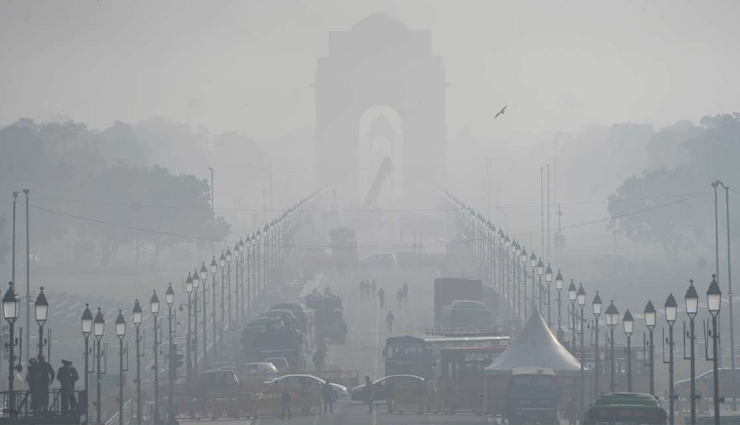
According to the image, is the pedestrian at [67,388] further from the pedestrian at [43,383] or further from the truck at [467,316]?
the truck at [467,316]

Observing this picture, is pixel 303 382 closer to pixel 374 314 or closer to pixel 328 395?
pixel 328 395

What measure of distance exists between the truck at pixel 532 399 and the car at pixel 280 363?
12241 millimetres

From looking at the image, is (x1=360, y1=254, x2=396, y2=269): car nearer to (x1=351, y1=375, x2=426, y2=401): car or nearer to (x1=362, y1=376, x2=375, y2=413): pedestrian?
(x1=351, y1=375, x2=426, y2=401): car

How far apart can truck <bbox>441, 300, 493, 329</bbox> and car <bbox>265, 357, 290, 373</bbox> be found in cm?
883

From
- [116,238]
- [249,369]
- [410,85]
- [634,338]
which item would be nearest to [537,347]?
[249,369]

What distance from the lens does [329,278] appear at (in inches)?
3447

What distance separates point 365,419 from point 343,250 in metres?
56.2

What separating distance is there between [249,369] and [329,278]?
4016 cm

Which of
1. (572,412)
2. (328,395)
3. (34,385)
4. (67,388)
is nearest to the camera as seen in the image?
A: (67,388)

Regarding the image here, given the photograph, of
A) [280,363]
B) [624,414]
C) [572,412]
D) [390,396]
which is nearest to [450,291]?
[280,363]

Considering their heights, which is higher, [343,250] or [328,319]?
[343,250]

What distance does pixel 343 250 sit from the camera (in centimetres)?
9550

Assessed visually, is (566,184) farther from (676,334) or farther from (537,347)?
(537,347)

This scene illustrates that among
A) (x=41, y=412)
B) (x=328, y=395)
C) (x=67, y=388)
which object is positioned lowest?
(x=328, y=395)
